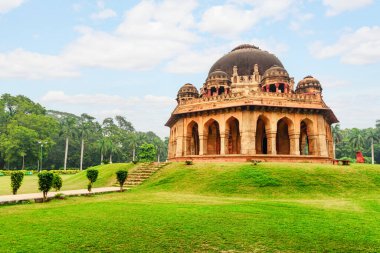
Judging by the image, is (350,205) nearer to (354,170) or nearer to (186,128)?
(354,170)

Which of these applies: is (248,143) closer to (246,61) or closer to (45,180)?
(246,61)

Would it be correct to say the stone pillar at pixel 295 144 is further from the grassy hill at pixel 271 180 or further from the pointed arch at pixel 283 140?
the grassy hill at pixel 271 180

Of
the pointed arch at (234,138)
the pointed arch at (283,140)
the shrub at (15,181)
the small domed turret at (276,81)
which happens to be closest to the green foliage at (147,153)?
the pointed arch at (234,138)

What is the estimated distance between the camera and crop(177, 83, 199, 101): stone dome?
29328 mm

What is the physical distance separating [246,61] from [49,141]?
37840mm

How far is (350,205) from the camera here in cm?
1023

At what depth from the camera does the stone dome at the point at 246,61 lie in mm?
28589

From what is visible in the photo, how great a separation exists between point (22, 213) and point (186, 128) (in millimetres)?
17969

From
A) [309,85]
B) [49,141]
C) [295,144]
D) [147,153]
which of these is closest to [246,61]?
[309,85]

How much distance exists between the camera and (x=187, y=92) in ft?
96.6

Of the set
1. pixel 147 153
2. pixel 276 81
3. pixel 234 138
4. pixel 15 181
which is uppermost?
pixel 276 81

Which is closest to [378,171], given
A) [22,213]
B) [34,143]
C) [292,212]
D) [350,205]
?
[350,205]

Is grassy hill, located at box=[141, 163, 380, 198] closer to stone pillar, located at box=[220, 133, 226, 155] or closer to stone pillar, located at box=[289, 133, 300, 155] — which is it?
stone pillar, located at box=[220, 133, 226, 155]

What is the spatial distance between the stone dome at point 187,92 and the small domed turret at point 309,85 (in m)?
10.2
